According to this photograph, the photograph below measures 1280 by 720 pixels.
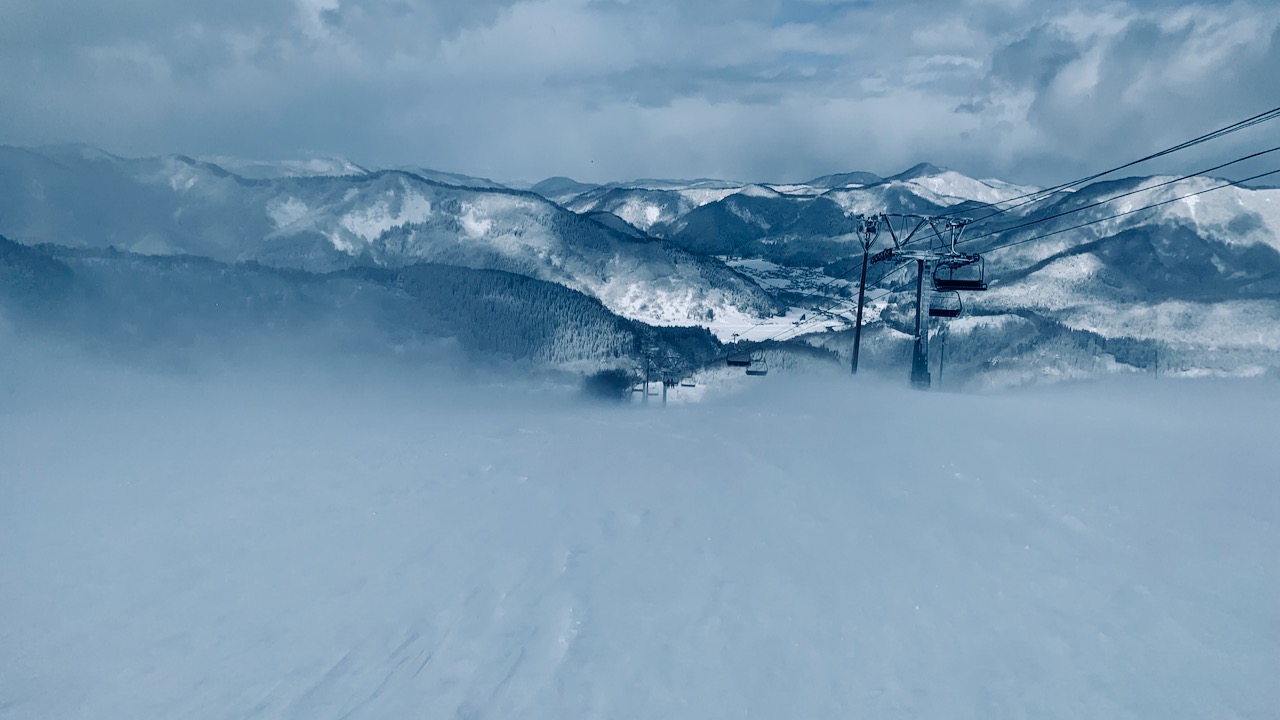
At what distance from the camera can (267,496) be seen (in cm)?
1659

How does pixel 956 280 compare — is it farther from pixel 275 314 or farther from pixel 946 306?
pixel 275 314

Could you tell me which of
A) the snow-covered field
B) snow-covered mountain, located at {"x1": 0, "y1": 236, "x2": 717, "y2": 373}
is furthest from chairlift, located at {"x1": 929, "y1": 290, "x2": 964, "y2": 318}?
snow-covered mountain, located at {"x1": 0, "y1": 236, "x2": 717, "y2": 373}

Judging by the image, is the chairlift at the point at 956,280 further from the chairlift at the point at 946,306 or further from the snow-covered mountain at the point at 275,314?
the snow-covered mountain at the point at 275,314

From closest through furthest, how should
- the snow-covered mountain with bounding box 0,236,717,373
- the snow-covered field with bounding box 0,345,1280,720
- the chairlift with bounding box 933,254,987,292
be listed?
the snow-covered field with bounding box 0,345,1280,720, the chairlift with bounding box 933,254,987,292, the snow-covered mountain with bounding box 0,236,717,373

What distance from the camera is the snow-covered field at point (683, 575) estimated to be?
28.7 feet

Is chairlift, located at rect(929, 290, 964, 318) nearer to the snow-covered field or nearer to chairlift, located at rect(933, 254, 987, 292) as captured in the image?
chairlift, located at rect(933, 254, 987, 292)

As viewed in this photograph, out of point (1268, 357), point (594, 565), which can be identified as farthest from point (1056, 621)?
point (1268, 357)

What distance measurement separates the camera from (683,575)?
451 inches

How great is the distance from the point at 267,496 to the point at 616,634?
33.1 feet

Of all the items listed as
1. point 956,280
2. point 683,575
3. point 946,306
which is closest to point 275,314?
point 946,306

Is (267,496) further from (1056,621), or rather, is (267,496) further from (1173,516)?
(1173,516)

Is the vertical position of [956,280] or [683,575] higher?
[956,280]

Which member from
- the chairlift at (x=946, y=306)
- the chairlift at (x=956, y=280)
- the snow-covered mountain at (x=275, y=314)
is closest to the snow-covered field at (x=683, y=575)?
the chairlift at (x=956, y=280)

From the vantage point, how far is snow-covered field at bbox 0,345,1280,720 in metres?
8.74
